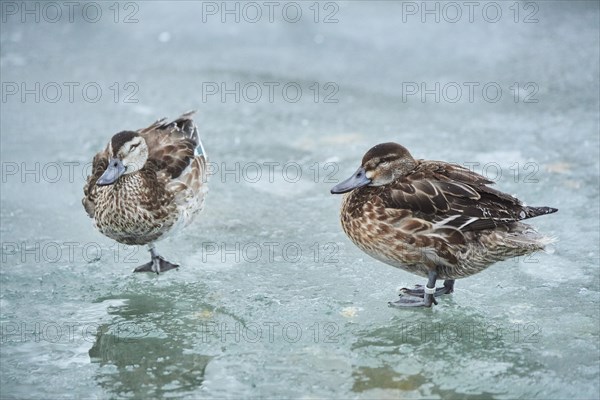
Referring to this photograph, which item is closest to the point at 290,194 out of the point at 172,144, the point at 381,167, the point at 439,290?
the point at 172,144

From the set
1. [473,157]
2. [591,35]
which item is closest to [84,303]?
[473,157]

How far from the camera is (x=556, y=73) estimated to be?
8484 mm

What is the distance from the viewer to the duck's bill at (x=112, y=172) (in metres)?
5.28

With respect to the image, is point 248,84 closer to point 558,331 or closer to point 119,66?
point 119,66

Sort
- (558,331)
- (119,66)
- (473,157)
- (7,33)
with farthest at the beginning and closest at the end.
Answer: (7,33) < (119,66) < (473,157) < (558,331)

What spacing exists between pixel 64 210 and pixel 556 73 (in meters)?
4.85

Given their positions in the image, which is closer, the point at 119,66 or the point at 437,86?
the point at 437,86

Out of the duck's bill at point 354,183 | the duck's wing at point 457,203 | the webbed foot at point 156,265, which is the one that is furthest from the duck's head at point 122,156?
the duck's wing at point 457,203

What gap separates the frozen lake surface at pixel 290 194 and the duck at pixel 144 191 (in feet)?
0.84

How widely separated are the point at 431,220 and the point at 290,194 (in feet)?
6.38

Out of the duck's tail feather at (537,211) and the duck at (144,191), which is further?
the duck at (144,191)

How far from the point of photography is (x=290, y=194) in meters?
6.44

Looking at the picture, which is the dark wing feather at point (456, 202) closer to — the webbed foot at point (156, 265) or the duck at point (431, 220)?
the duck at point (431, 220)

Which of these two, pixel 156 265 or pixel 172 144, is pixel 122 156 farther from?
pixel 156 265
